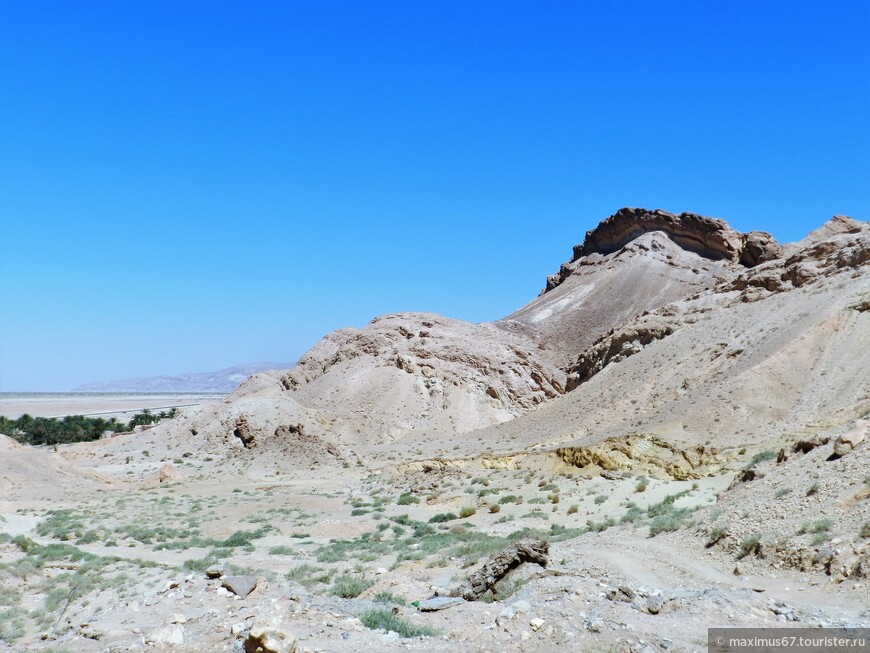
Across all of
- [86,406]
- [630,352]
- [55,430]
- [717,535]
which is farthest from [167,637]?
[86,406]

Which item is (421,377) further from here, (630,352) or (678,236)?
(678,236)

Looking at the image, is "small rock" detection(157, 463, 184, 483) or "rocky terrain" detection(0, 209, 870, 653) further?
"small rock" detection(157, 463, 184, 483)

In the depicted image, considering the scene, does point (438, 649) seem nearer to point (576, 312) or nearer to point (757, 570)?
point (757, 570)

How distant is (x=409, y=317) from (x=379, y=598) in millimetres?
42483

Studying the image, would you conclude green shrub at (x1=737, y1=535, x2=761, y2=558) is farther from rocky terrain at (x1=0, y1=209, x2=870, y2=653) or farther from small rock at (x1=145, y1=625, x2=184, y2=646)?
small rock at (x1=145, y1=625, x2=184, y2=646)

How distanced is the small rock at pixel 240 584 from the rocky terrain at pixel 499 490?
0.04 m

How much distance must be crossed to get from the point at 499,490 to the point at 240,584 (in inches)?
509

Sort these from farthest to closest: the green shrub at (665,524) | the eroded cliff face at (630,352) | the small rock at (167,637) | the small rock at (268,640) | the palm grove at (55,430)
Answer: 1. the palm grove at (55,430)
2. the eroded cliff face at (630,352)
3. the green shrub at (665,524)
4. the small rock at (167,637)
5. the small rock at (268,640)

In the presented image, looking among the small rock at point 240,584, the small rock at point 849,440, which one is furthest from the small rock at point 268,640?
the small rock at point 849,440

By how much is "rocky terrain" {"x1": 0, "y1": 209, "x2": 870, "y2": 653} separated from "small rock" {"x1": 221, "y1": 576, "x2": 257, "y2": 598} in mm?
42

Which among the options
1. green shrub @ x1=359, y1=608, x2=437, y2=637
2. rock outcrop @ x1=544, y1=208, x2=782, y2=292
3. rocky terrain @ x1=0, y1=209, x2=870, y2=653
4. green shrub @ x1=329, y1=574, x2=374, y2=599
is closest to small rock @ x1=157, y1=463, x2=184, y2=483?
rocky terrain @ x1=0, y1=209, x2=870, y2=653

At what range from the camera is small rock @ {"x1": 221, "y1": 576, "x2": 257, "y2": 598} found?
8938 millimetres

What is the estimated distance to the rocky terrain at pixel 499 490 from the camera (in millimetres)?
8062

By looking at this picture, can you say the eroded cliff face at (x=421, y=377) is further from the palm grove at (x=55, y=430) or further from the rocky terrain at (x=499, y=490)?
the palm grove at (x=55, y=430)
